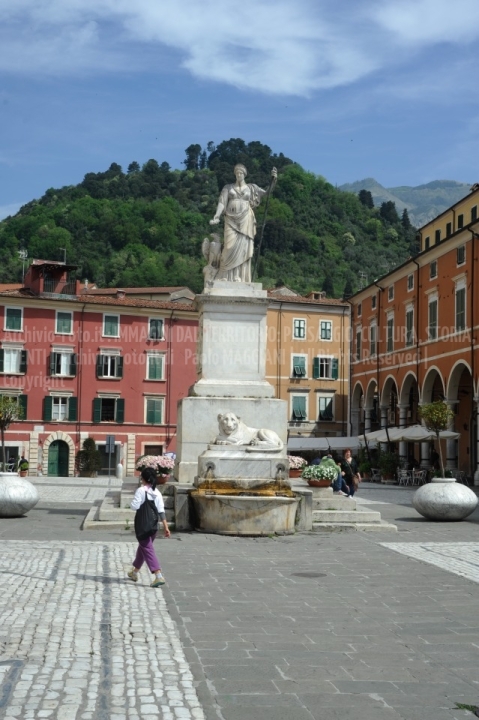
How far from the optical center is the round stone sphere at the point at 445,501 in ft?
59.8

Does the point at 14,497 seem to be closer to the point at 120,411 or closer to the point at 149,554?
the point at 149,554

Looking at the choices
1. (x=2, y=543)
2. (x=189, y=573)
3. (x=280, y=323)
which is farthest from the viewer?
(x=280, y=323)

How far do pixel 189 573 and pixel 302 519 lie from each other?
4.76m

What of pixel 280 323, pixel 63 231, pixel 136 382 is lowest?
pixel 136 382

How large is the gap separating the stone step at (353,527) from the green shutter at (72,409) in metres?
43.9

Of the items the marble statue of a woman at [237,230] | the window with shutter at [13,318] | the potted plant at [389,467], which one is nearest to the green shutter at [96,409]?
the window with shutter at [13,318]

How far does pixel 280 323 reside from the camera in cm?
6606

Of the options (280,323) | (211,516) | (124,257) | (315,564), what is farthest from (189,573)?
(124,257)

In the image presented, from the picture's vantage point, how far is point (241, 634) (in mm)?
7234

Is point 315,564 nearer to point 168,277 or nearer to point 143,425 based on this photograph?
point 143,425

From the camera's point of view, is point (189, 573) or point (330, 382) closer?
point (189, 573)

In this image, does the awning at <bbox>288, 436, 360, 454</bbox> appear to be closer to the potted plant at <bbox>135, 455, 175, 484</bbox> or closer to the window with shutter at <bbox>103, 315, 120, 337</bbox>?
the window with shutter at <bbox>103, 315, 120, 337</bbox>

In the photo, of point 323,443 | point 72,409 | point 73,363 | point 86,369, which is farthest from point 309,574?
point 86,369

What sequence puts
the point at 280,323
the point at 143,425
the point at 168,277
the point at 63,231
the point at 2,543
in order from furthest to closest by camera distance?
the point at 63,231 < the point at 168,277 < the point at 280,323 < the point at 143,425 < the point at 2,543
